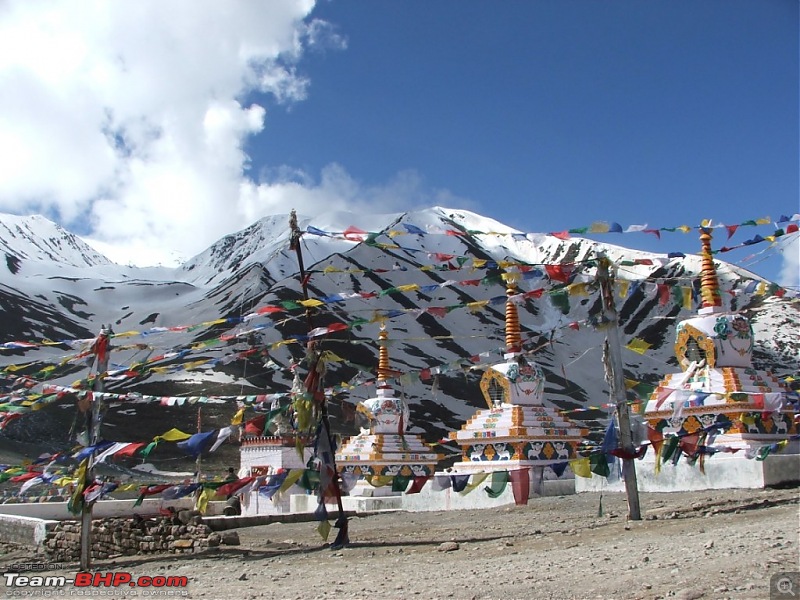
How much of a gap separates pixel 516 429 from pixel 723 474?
4.94 metres

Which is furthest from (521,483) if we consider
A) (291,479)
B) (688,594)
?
(688,594)

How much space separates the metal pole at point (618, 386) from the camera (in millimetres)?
7797

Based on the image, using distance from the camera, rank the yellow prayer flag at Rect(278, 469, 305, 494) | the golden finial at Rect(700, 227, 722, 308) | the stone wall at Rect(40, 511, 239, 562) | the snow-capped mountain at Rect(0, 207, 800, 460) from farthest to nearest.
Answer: the snow-capped mountain at Rect(0, 207, 800, 460)
the golden finial at Rect(700, 227, 722, 308)
the stone wall at Rect(40, 511, 239, 562)
the yellow prayer flag at Rect(278, 469, 305, 494)

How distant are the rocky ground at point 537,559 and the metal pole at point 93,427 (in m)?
0.27

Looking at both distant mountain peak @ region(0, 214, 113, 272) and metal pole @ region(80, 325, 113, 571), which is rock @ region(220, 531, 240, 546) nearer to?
metal pole @ region(80, 325, 113, 571)

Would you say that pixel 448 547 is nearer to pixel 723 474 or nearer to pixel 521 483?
pixel 521 483

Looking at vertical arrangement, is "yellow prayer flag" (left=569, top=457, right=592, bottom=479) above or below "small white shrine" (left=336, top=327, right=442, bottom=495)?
below

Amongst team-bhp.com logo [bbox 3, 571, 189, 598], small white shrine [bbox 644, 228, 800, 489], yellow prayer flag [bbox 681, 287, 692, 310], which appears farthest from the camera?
small white shrine [bbox 644, 228, 800, 489]

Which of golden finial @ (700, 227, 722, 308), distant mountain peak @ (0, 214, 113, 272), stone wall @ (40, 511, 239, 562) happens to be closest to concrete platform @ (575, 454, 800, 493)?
golden finial @ (700, 227, 722, 308)

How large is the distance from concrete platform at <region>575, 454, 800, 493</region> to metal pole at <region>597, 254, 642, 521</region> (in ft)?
10.4

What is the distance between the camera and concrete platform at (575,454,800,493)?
1014 cm

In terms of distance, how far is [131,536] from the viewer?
972 centimetres

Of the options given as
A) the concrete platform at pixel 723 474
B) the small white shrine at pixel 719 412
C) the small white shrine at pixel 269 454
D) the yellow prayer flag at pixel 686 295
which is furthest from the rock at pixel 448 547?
the small white shrine at pixel 269 454

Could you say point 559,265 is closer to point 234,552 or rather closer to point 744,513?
point 744,513
